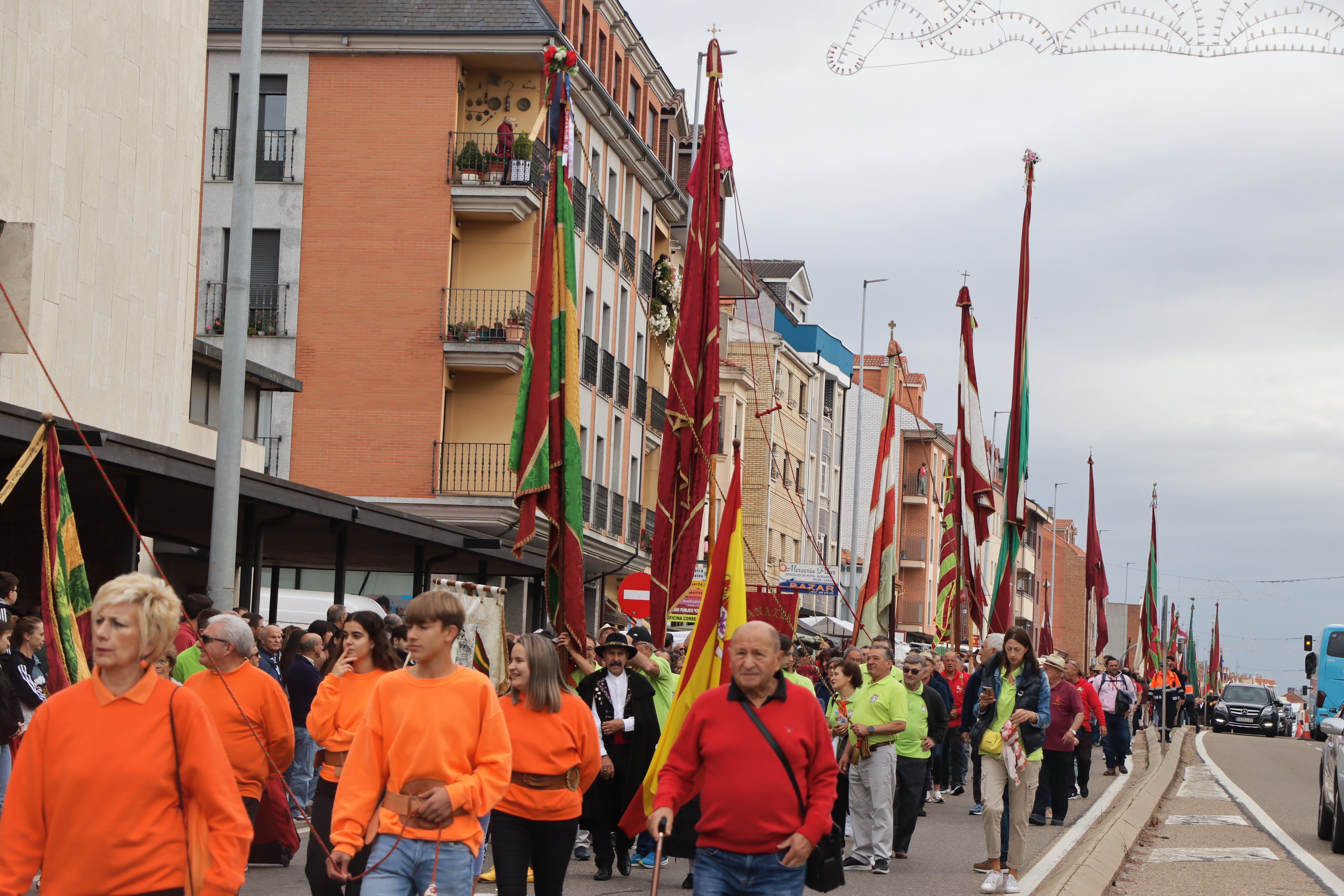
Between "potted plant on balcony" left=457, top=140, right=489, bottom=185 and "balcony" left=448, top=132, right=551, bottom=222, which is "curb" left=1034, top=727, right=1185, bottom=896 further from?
"potted plant on balcony" left=457, top=140, right=489, bottom=185

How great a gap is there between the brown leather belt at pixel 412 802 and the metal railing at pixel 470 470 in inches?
1164

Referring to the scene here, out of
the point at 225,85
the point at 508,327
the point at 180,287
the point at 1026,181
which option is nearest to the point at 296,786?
the point at 180,287

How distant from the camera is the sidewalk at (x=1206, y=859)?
1331cm

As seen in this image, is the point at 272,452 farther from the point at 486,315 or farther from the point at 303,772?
the point at 303,772

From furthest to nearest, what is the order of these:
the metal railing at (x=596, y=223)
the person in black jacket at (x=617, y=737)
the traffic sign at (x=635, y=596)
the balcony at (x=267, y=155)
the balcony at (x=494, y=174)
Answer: the metal railing at (x=596, y=223) < the balcony at (x=267, y=155) < the balcony at (x=494, y=174) < the traffic sign at (x=635, y=596) < the person in black jacket at (x=617, y=737)

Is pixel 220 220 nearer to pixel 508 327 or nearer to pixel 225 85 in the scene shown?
pixel 225 85

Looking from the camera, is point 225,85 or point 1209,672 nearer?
point 225,85

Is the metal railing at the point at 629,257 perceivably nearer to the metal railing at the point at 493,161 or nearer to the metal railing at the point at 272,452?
the metal railing at the point at 493,161

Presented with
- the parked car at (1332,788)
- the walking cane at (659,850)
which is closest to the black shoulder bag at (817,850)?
the walking cane at (659,850)

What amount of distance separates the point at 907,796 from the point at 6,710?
8113 millimetres

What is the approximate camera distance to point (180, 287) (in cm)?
2470

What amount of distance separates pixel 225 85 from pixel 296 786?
24.7 m

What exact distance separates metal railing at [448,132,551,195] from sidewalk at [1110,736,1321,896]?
19322 mm

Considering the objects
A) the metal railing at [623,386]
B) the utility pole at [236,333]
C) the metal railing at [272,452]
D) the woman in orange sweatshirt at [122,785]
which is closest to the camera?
the woman in orange sweatshirt at [122,785]
